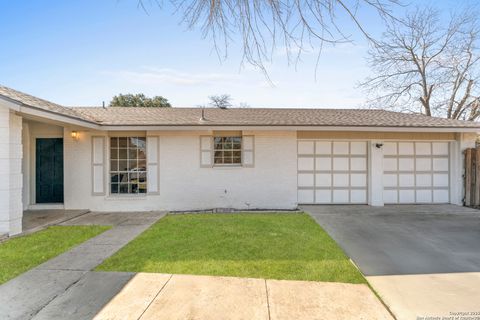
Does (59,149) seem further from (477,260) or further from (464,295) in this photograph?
(477,260)

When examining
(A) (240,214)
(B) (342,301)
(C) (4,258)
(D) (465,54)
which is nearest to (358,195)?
(A) (240,214)

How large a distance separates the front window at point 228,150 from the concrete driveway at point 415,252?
10.1 feet

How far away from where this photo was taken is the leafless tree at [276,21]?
246 centimetres

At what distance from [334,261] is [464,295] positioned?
5.44 ft

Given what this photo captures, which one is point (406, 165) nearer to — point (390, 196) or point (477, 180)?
point (390, 196)

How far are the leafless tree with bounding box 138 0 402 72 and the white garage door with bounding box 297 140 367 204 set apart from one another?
270 inches

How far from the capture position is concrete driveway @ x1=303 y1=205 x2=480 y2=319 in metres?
3.21

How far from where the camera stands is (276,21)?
2639 millimetres

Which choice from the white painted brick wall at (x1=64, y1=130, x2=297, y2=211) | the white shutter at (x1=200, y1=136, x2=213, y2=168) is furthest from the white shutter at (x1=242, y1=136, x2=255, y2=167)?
the white shutter at (x1=200, y1=136, x2=213, y2=168)

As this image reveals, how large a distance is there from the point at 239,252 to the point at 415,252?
3.38m

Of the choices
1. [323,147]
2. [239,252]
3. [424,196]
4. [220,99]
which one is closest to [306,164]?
[323,147]

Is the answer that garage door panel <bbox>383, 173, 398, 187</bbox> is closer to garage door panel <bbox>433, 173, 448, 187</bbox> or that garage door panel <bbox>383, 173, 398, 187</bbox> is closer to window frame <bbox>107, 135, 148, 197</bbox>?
garage door panel <bbox>433, 173, 448, 187</bbox>

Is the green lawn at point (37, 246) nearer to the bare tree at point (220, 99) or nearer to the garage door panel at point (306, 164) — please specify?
the garage door panel at point (306, 164)

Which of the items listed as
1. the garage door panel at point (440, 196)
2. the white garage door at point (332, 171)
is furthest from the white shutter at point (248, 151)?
the garage door panel at point (440, 196)
